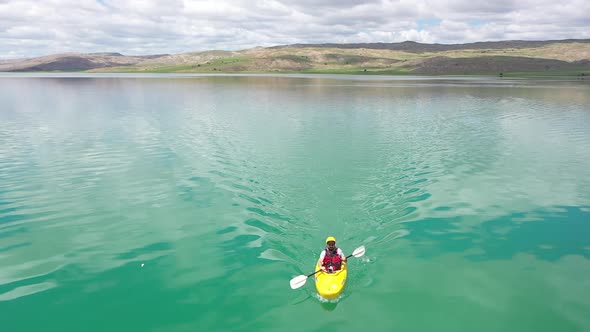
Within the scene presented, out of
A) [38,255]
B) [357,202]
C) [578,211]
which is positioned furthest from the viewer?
[357,202]

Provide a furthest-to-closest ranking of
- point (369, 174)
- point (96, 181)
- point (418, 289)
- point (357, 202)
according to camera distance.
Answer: point (369, 174), point (96, 181), point (357, 202), point (418, 289)

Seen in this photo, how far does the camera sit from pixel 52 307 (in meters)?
14.1

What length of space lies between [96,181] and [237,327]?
19.0m

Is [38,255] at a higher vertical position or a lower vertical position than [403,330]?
higher

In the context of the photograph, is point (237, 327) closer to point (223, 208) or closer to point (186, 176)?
point (223, 208)

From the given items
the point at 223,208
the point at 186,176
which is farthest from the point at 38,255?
the point at 186,176

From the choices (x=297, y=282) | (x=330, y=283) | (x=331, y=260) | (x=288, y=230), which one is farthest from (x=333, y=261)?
(x=288, y=230)

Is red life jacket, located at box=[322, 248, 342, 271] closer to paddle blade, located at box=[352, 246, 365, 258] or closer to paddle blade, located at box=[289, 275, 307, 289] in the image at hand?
paddle blade, located at box=[289, 275, 307, 289]

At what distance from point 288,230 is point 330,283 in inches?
228

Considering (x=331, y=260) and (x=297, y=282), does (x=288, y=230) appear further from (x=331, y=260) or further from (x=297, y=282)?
(x=297, y=282)

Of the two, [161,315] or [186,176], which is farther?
[186,176]

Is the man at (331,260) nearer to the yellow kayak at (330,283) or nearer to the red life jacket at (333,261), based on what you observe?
the red life jacket at (333,261)

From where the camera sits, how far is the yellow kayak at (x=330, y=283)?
14.6 metres

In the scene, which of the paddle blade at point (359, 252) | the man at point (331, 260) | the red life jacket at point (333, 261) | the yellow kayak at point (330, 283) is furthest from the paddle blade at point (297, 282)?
the paddle blade at point (359, 252)
